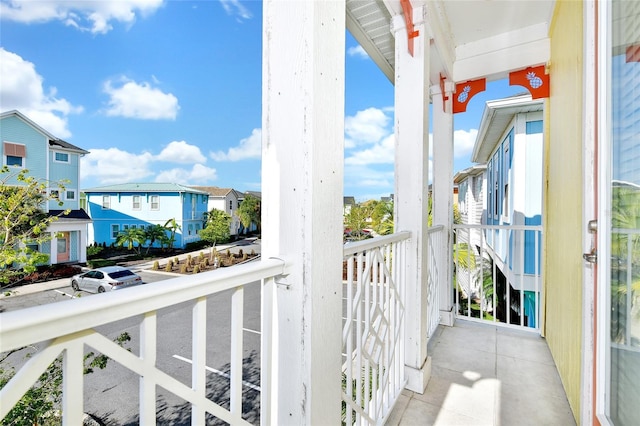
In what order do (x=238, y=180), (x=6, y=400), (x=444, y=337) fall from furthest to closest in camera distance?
(x=444, y=337)
(x=238, y=180)
(x=6, y=400)

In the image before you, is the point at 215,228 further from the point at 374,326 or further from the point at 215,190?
the point at 374,326

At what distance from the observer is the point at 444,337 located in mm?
2852

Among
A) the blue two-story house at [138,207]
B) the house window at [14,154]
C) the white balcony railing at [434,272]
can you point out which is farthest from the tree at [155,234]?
the white balcony railing at [434,272]

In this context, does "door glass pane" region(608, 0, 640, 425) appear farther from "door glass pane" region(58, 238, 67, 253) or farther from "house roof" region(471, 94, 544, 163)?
"house roof" region(471, 94, 544, 163)

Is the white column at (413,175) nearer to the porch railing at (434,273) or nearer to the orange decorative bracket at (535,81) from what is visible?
the porch railing at (434,273)

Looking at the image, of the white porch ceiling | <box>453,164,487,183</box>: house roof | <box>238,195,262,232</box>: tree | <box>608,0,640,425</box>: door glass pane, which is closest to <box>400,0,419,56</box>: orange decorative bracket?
the white porch ceiling

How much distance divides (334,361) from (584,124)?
1.60m

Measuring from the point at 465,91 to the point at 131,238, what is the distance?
11.0 feet

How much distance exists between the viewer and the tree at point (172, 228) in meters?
0.64

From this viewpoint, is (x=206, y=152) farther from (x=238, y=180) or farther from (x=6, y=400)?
(x=6, y=400)

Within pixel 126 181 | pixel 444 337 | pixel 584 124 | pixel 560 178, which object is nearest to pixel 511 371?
pixel 444 337

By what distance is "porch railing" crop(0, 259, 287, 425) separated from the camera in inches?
16.0

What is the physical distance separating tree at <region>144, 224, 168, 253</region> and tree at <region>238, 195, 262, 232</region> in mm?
260

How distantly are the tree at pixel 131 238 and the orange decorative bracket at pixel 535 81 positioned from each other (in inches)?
130
